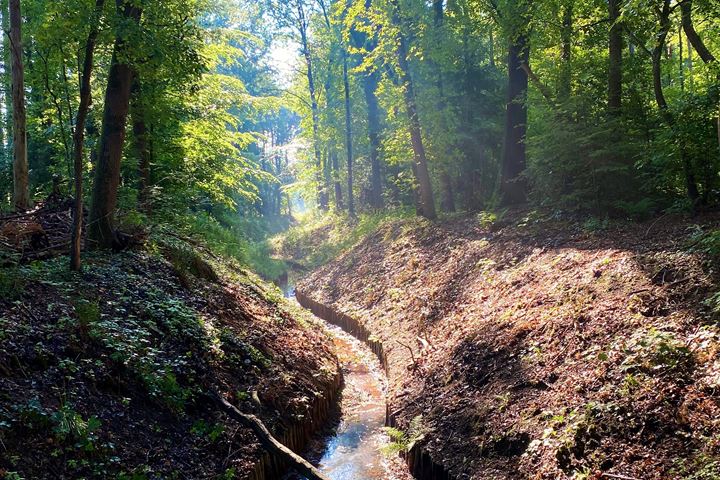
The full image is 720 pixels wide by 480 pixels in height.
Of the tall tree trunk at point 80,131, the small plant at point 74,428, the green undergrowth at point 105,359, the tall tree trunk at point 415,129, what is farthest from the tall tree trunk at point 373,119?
the small plant at point 74,428

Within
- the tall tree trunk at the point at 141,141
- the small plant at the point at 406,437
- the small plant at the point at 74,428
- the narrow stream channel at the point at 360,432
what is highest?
the tall tree trunk at the point at 141,141

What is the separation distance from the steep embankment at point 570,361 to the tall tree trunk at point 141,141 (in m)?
7.10

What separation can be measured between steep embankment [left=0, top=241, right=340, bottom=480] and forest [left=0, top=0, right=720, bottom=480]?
3cm

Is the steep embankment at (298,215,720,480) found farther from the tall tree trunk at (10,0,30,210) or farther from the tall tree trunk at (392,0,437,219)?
the tall tree trunk at (10,0,30,210)

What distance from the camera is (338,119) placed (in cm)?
3009

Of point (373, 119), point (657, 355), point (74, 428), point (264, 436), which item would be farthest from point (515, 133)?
point (373, 119)

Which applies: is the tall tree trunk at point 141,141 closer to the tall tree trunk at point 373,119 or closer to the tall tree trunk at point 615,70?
the tall tree trunk at point 615,70

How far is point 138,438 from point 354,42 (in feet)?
82.7

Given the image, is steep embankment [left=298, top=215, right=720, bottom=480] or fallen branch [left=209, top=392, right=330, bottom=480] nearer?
steep embankment [left=298, top=215, right=720, bottom=480]

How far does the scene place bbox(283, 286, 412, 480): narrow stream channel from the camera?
684 centimetres

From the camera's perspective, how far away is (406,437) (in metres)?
6.98

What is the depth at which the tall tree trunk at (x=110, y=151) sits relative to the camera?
856cm

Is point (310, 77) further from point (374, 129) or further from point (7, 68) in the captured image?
point (7, 68)

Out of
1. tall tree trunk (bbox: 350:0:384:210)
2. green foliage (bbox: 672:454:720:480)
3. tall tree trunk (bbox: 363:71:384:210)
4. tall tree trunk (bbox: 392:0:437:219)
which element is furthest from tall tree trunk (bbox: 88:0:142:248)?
tall tree trunk (bbox: 363:71:384:210)
